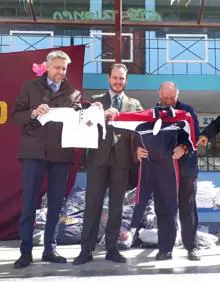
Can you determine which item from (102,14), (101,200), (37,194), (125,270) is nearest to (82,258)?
(125,270)

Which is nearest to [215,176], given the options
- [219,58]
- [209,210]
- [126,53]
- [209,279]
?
[209,210]

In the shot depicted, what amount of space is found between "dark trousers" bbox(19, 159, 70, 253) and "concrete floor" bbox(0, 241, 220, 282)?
0.85 feet

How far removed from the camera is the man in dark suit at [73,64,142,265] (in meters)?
4.67

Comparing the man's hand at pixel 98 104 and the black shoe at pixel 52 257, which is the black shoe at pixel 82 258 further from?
the man's hand at pixel 98 104

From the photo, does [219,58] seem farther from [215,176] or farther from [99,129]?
[99,129]

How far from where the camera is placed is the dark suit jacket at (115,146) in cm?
466

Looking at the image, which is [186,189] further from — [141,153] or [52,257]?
[52,257]

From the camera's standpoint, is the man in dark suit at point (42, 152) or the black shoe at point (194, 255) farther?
the black shoe at point (194, 255)

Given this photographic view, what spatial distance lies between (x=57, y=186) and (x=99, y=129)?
664 millimetres

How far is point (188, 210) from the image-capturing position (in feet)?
16.0

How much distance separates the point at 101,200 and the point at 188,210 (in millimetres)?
857

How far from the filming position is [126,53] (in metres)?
13.5

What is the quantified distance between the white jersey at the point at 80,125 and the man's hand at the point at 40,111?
0.13 meters

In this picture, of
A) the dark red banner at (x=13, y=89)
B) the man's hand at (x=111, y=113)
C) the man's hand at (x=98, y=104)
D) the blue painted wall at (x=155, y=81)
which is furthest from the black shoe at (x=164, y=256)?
the blue painted wall at (x=155, y=81)
